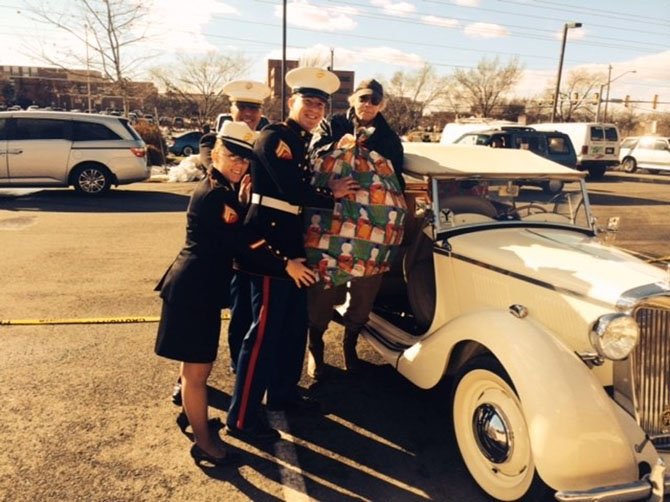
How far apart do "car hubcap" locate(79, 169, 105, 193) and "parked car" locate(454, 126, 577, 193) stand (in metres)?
10.6

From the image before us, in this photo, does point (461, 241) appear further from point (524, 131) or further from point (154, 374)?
point (524, 131)

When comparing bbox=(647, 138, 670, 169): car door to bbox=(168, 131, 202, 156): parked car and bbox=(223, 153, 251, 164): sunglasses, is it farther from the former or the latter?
bbox=(223, 153, 251, 164): sunglasses

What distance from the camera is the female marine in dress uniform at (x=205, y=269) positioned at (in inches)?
112

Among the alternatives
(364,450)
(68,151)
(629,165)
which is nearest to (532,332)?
(364,450)

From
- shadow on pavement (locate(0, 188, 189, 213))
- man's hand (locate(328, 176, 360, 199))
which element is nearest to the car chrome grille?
man's hand (locate(328, 176, 360, 199))

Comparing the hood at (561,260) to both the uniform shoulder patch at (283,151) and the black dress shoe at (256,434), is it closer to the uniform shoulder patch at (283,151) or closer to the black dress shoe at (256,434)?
the uniform shoulder patch at (283,151)

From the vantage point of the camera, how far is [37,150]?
11.9 meters

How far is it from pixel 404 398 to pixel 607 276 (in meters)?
1.70

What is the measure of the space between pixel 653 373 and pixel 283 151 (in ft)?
7.43

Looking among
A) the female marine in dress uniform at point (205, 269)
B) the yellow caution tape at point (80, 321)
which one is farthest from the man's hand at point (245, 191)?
the yellow caution tape at point (80, 321)

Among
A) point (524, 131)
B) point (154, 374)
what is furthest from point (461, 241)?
point (524, 131)

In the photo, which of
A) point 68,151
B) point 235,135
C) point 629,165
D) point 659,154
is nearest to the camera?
point 235,135

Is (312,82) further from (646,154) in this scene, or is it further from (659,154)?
(646,154)

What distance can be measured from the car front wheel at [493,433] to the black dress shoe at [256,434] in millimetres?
1127
